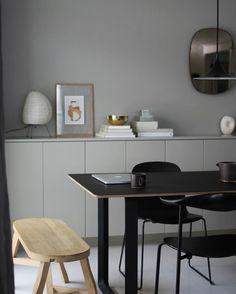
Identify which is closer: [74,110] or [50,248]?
[50,248]

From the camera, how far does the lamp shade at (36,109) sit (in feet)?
15.8

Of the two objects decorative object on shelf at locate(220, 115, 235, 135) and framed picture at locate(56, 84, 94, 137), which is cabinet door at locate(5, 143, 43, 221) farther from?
decorative object on shelf at locate(220, 115, 235, 135)

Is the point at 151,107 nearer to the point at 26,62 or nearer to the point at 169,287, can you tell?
the point at 26,62

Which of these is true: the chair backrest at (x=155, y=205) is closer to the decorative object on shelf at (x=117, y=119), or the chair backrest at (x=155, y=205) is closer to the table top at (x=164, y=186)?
the table top at (x=164, y=186)

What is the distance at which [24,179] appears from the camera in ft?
15.5

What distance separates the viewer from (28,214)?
4.75 metres

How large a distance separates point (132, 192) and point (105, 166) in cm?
183

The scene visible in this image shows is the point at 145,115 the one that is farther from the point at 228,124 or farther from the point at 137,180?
the point at 137,180

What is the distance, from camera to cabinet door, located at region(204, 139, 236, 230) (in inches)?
202

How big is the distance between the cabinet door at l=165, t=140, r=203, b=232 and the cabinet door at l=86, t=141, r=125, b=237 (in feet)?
1.44

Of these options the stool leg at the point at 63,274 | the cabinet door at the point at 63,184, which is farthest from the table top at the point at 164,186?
the cabinet door at the point at 63,184

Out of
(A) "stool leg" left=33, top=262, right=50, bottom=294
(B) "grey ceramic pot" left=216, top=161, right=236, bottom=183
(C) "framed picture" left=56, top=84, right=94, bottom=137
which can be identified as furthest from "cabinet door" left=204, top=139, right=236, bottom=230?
(A) "stool leg" left=33, top=262, right=50, bottom=294

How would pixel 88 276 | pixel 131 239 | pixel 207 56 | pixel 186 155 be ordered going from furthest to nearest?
pixel 207 56, pixel 186 155, pixel 88 276, pixel 131 239

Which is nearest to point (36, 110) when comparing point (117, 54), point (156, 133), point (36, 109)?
point (36, 109)
